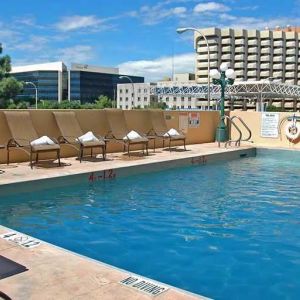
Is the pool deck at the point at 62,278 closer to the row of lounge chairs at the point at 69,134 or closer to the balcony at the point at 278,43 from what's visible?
the row of lounge chairs at the point at 69,134

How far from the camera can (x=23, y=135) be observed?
10.0 metres

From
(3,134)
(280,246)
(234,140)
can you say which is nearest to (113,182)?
(3,134)

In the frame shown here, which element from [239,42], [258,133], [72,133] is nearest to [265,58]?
[239,42]

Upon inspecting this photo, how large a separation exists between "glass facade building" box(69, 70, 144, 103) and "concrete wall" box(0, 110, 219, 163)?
11469 cm

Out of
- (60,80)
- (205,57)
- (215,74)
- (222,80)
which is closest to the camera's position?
(215,74)

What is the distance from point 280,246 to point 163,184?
13.5 feet

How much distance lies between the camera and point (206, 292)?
161 inches

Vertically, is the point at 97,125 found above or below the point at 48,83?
below

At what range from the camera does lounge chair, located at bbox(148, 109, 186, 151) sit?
44.0 feet

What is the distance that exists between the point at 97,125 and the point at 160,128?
97.1 inches

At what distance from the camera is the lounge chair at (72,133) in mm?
10632

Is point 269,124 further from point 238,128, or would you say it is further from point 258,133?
point 238,128

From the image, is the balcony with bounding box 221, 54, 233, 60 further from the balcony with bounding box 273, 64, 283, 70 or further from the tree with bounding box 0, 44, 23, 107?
the tree with bounding box 0, 44, 23, 107

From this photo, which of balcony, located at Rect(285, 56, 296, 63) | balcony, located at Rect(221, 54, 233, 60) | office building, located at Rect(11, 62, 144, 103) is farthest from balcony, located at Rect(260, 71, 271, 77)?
Result: office building, located at Rect(11, 62, 144, 103)
